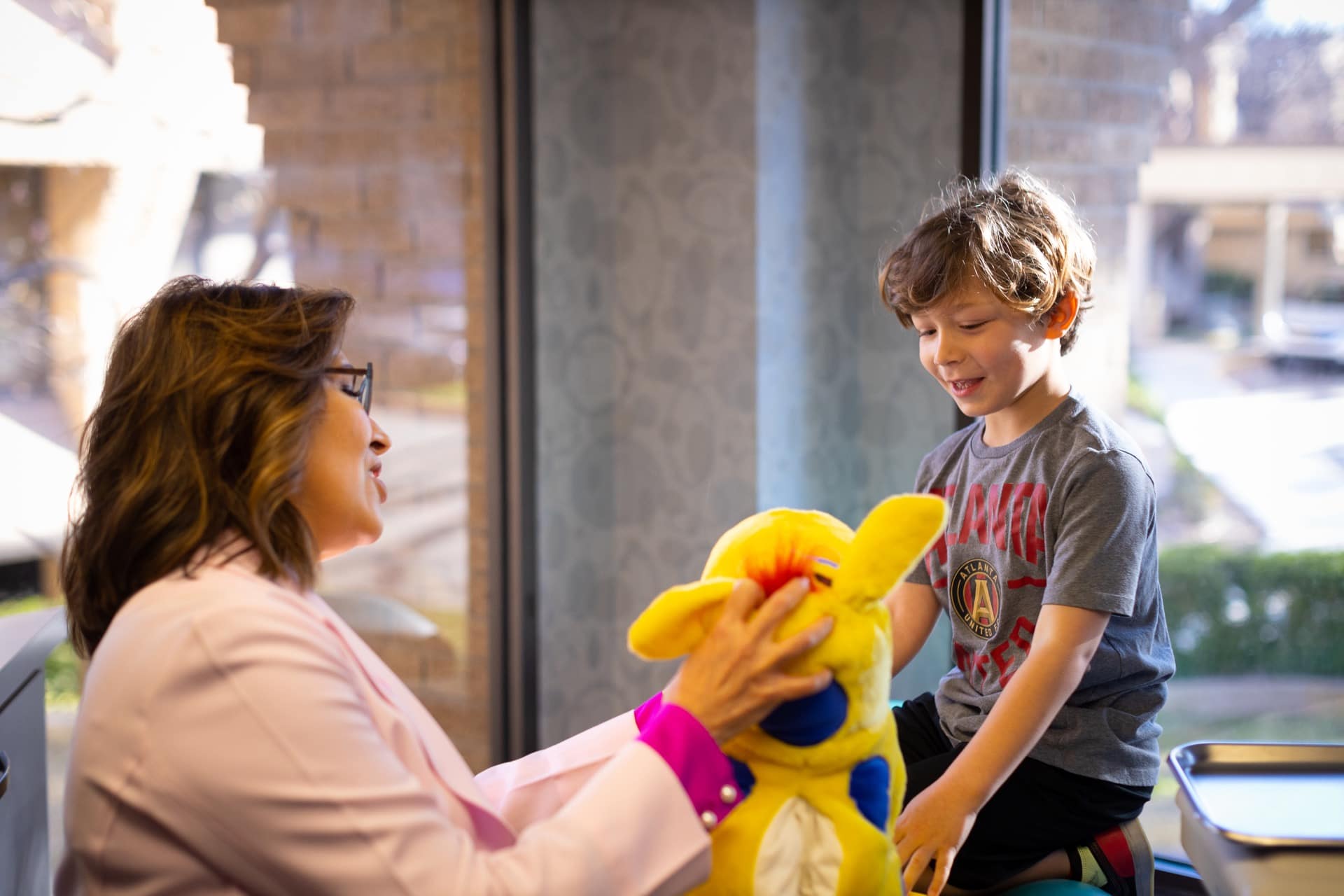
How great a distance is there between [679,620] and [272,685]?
327 mm

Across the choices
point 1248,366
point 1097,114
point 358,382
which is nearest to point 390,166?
point 1097,114

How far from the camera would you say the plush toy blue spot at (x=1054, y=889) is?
1.32 metres

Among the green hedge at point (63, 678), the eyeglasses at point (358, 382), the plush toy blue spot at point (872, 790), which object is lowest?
the green hedge at point (63, 678)

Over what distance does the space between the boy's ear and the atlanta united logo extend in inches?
11.8

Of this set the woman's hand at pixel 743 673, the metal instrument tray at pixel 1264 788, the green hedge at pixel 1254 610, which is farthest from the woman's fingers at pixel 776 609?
the green hedge at pixel 1254 610

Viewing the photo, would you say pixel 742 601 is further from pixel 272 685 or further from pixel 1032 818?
pixel 1032 818

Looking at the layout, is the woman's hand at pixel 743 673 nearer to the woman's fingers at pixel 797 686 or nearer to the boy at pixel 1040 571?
the woman's fingers at pixel 797 686

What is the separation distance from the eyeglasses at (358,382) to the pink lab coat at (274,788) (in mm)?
201

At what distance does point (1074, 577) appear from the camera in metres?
1.31

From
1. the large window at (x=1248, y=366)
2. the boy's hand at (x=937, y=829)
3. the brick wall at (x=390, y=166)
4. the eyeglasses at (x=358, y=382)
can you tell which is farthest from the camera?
the brick wall at (x=390, y=166)

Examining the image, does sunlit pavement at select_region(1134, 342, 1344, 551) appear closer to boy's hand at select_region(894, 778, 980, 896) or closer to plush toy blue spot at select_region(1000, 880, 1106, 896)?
plush toy blue spot at select_region(1000, 880, 1106, 896)

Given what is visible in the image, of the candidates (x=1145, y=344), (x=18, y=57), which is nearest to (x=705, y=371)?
(x=1145, y=344)

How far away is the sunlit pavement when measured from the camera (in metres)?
2.25

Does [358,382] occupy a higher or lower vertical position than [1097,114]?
lower
